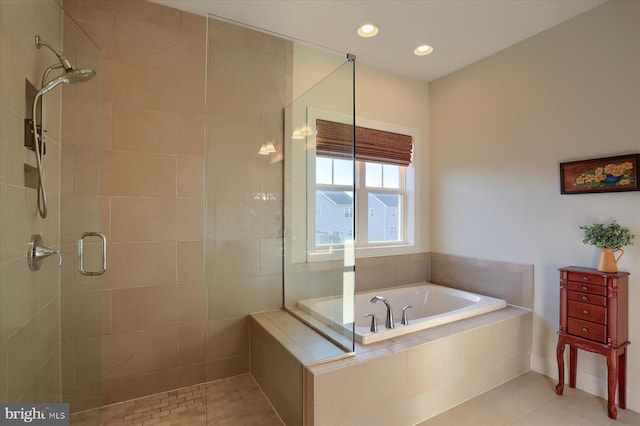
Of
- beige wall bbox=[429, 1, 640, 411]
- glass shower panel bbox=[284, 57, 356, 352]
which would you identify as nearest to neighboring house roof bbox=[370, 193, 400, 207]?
beige wall bbox=[429, 1, 640, 411]

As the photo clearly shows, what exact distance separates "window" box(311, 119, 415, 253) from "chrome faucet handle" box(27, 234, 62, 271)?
163 centimetres

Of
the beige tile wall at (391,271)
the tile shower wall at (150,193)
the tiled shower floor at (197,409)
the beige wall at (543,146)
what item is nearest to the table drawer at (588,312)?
the beige wall at (543,146)

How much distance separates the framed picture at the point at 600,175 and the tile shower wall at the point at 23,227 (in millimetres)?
3434

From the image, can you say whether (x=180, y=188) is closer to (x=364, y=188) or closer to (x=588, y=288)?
(x=364, y=188)

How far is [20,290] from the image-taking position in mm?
1332

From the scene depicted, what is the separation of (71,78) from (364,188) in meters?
2.47

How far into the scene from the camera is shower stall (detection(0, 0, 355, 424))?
1722 mm

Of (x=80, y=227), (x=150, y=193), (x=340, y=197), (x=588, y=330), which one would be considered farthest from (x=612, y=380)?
(x=80, y=227)

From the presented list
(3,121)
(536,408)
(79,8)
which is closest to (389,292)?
(536,408)

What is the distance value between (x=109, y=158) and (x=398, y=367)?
2.36 m

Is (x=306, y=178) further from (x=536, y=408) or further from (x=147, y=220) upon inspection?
(x=536, y=408)

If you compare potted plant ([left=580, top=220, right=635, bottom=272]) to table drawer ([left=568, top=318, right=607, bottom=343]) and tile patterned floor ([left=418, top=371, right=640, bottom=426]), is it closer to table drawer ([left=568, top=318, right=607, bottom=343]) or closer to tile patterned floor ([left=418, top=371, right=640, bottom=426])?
A: table drawer ([left=568, top=318, right=607, bottom=343])

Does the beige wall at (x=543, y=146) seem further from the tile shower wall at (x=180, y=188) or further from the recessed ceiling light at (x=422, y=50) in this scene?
the tile shower wall at (x=180, y=188)

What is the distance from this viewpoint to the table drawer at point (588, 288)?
207cm
